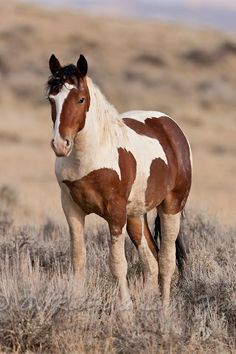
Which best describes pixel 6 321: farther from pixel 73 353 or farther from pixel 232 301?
pixel 232 301

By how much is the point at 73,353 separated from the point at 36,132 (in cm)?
1982

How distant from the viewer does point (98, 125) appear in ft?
20.4

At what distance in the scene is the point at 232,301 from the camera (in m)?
6.23

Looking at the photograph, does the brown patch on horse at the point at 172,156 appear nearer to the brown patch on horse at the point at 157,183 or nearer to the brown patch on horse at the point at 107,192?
the brown patch on horse at the point at 157,183

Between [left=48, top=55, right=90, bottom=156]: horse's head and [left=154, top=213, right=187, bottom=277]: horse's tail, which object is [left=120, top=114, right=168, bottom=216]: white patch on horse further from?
[left=154, top=213, right=187, bottom=277]: horse's tail

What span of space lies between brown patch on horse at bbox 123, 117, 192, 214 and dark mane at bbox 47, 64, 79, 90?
1.10 metres

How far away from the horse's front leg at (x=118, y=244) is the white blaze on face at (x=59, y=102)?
818 mm

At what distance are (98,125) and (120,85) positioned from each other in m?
29.0

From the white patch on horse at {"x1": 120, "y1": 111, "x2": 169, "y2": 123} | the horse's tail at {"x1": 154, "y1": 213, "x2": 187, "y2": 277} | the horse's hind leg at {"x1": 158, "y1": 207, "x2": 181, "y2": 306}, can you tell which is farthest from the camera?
the horse's tail at {"x1": 154, "y1": 213, "x2": 187, "y2": 277}

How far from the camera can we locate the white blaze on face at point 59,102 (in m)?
5.64

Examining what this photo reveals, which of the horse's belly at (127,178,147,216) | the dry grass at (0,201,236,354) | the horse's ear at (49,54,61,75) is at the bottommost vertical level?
the dry grass at (0,201,236,354)

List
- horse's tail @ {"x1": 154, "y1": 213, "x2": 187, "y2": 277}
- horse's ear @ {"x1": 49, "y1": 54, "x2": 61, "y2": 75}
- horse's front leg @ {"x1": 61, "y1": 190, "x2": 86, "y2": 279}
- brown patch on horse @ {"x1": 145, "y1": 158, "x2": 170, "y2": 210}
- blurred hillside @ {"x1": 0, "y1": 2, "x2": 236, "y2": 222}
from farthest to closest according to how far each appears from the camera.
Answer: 1. blurred hillside @ {"x1": 0, "y1": 2, "x2": 236, "y2": 222}
2. horse's tail @ {"x1": 154, "y1": 213, "x2": 187, "y2": 277}
3. brown patch on horse @ {"x1": 145, "y1": 158, "x2": 170, "y2": 210}
4. horse's front leg @ {"x1": 61, "y1": 190, "x2": 86, "y2": 279}
5. horse's ear @ {"x1": 49, "y1": 54, "x2": 61, "y2": 75}

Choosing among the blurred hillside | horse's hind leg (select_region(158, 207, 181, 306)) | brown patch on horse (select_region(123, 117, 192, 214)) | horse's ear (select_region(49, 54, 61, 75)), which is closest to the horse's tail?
horse's hind leg (select_region(158, 207, 181, 306))

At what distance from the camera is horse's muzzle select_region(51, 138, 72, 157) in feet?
18.3
